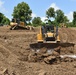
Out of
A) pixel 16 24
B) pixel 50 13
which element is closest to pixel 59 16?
pixel 50 13

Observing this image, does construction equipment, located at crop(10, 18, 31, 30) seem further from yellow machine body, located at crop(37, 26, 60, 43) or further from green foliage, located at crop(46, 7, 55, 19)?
green foliage, located at crop(46, 7, 55, 19)

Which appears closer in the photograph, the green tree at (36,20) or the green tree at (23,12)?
the green tree at (23,12)

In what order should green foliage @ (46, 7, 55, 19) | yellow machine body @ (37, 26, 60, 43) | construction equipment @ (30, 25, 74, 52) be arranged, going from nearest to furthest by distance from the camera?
construction equipment @ (30, 25, 74, 52)
yellow machine body @ (37, 26, 60, 43)
green foliage @ (46, 7, 55, 19)

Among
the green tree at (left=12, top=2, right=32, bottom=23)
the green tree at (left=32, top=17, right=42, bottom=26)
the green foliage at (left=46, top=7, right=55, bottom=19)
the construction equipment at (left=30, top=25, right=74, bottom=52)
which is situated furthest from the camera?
the green tree at (left=32, top=17, right=42, bottom=26)

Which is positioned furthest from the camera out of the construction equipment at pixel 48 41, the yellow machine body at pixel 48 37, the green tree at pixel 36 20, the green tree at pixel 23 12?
the green tree at pixel 36 20

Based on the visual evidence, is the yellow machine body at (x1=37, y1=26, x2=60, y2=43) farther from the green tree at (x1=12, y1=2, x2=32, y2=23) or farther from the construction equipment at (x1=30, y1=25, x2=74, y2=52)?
the green tree at (x1=12, y1=2, x2=32, y2=23)

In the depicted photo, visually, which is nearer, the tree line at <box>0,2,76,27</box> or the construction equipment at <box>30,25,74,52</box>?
the construction equipment at <box>30,25,74,52</box>

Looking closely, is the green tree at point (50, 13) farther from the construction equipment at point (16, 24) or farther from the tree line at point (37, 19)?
the construction equipment at point (16, 24)

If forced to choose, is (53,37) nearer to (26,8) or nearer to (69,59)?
(69,59)

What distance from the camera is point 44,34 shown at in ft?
62.2

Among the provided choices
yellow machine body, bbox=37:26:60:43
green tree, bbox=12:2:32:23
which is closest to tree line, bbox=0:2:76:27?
green tree, bbox=12:2:32:23

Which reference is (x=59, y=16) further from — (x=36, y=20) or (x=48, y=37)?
(x=48, y=37)

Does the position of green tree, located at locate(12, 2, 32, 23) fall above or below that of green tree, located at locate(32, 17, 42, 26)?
above

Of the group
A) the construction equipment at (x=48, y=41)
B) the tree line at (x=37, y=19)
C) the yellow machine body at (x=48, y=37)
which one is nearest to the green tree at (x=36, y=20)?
the tree line at (x=37, y=19)
